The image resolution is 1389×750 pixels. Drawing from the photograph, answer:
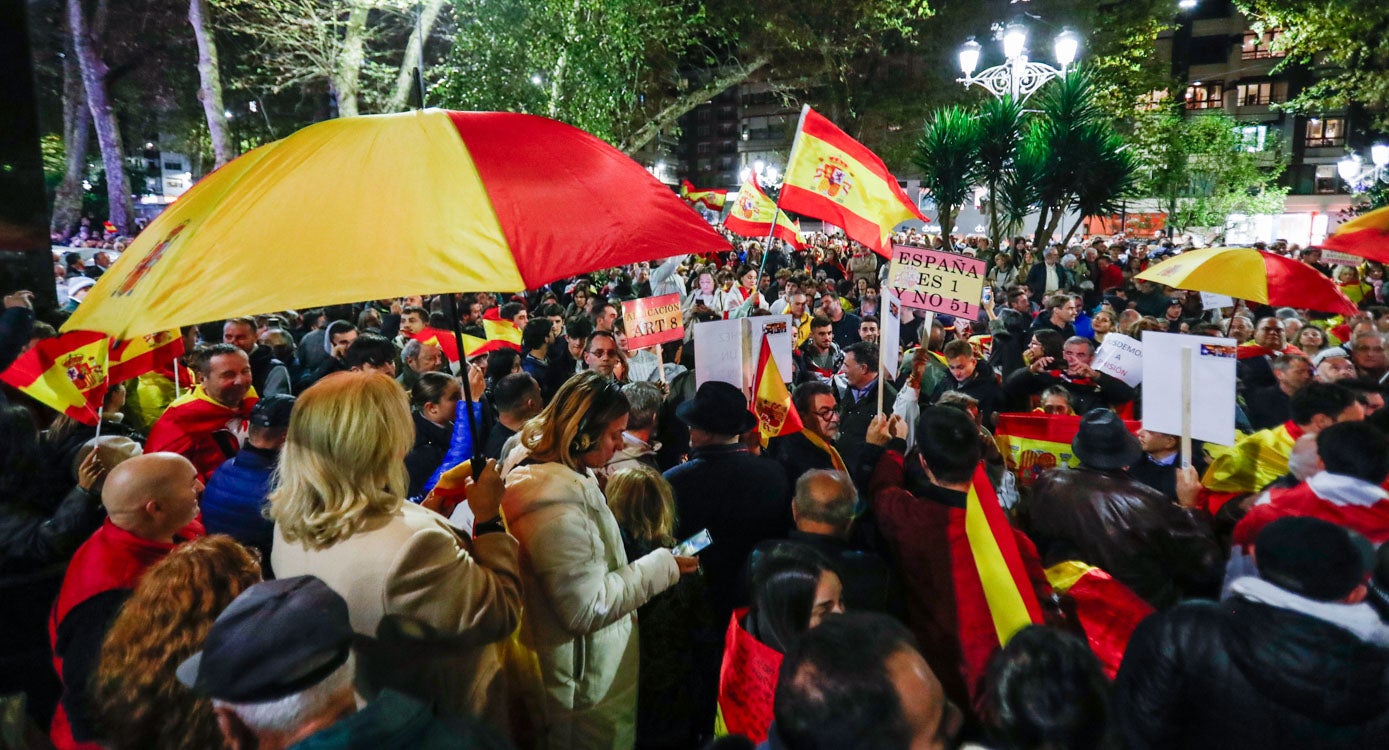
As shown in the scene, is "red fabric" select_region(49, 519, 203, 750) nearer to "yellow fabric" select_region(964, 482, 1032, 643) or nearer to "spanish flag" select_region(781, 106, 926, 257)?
"yellow fabric" select_region(964, 482, 1032, 643)

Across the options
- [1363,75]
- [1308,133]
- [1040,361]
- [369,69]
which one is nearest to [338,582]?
[1040,361]

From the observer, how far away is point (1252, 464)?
4.52 m

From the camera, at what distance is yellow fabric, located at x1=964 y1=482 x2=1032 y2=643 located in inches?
116

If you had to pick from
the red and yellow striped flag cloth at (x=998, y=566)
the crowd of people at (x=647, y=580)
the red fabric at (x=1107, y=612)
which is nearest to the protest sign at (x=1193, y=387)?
the crowd of people at (x=647, y=580)

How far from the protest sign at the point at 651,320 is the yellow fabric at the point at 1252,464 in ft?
11.4

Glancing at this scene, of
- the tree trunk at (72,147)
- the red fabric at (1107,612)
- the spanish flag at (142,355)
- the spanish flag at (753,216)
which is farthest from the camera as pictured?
the tree trunk at (72,147)

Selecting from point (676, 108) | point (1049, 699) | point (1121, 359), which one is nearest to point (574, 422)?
point (1049, 699)

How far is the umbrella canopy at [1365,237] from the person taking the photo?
660cm

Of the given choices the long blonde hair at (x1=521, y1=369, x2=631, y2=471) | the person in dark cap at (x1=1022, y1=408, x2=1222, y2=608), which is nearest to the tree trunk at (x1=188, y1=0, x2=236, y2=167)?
the long blonde hair at (x1=521, y1=369, x2=631, y2=471)

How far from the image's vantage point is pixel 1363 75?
22281 millimetres

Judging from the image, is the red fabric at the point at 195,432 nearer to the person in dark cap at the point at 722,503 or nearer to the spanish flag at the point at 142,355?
the spanish flag at the point at 142,355

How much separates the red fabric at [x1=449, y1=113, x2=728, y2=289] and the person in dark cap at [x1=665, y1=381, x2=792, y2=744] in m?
0.93

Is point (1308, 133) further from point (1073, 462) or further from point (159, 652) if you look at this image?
point (159, 652)

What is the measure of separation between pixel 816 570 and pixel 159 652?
1.77 meters
